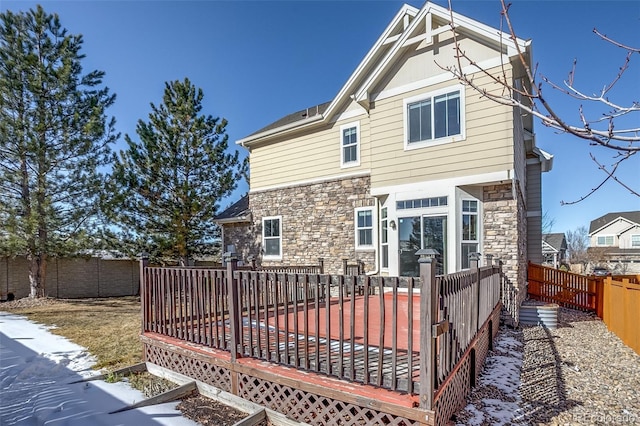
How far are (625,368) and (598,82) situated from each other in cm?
497

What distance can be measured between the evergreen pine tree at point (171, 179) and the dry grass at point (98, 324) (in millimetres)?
3237

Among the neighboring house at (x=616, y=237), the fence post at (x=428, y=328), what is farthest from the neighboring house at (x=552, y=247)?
the fence post at (x=428, y=328)

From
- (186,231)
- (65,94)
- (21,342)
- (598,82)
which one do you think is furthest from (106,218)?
(598,82)

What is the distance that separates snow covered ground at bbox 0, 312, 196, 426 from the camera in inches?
149

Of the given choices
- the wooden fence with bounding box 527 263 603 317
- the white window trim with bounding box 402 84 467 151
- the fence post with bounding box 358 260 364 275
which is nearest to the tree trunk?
the fence post with bounding box 358 260 364 275

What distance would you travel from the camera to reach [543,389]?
175 inches

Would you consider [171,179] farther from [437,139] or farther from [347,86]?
[437,139]

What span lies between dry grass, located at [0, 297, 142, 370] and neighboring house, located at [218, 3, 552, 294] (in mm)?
5677

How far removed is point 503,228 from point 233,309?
21.2ft

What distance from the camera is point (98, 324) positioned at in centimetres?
870

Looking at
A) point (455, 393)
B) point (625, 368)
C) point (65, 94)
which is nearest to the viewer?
point (455, 393)

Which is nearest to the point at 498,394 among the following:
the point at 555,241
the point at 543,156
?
the point at 543,156

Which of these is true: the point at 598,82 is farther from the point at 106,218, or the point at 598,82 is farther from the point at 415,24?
the point at 106,218

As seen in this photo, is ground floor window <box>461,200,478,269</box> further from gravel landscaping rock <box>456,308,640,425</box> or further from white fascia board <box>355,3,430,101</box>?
white fascia board <box>355,3,430,101</box>
